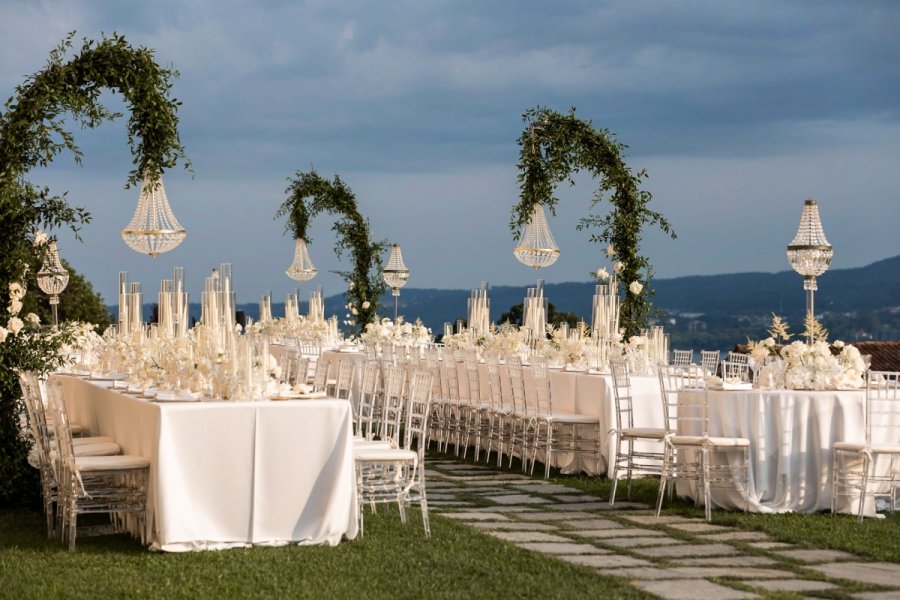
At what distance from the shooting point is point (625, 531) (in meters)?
7.98

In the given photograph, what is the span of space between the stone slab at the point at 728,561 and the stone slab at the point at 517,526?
48.5 inches

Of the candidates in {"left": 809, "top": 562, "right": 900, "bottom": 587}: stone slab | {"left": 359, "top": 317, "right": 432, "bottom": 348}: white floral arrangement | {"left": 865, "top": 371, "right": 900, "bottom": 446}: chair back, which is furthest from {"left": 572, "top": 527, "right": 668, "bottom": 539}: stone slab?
{"left": 359, "top": 317, "right": 432, "bottom": 348}: white floral arrangement

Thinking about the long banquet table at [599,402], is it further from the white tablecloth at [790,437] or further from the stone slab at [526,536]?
the stone slab at [526,536]

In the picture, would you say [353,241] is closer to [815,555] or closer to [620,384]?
[620,384]

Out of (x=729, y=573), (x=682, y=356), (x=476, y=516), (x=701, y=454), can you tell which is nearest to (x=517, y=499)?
(x=476, y=516)

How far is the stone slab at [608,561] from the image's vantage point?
676 centimetres

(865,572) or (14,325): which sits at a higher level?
(14,325)

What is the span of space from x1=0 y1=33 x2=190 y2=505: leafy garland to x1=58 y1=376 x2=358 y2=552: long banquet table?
6.89 ft

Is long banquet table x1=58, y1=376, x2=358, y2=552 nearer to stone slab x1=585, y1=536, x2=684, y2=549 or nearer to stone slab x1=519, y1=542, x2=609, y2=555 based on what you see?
stone slab x1=519, y1=542, x2=609, y2=555

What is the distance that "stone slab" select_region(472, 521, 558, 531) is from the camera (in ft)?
26.2

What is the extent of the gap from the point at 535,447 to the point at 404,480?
3434 mm

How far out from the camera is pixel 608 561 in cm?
689

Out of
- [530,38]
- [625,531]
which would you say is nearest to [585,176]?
[530,38]

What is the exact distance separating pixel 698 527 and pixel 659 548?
0.90 meters
